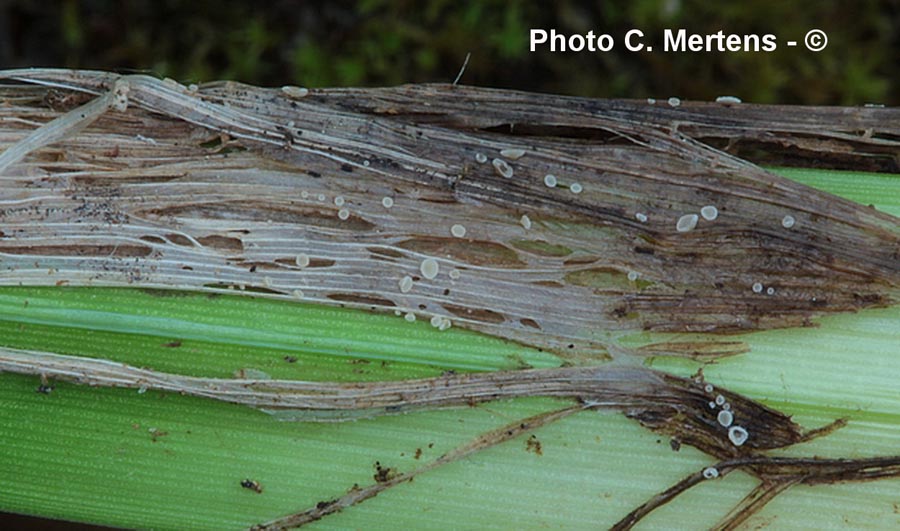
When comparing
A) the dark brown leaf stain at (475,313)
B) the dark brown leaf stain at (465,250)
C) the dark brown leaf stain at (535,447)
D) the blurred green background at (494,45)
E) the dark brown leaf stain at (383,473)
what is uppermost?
the blurred green background at (494,45)

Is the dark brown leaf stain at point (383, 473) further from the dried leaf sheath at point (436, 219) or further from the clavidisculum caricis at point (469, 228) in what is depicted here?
the dried leaf sheath at point (436, 219)

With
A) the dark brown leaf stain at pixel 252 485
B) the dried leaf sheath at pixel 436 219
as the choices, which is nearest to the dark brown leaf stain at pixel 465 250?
the dried leaf sheath at pixel 436 219

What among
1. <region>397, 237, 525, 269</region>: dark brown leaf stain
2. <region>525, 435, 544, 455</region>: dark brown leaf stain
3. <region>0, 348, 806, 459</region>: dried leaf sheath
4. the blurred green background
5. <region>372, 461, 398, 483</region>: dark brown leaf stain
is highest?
the blurred green background

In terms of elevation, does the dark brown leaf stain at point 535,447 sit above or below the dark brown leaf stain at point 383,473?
above

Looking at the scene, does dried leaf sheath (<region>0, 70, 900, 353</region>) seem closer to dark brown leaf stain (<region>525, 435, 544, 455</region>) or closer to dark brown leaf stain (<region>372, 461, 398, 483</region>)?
dark brown leaf stain (<region>525, 435, 544, 455</region>)

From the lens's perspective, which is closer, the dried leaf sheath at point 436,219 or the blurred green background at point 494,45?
the dried leaf sheath at point 436,219

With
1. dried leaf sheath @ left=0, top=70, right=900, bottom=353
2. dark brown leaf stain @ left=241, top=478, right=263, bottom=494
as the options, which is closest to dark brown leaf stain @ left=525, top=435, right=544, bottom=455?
dried leaf sheath @ left=0, top=70, right=900, bottom=353

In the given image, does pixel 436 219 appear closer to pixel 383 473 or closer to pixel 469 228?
pixel 469 228

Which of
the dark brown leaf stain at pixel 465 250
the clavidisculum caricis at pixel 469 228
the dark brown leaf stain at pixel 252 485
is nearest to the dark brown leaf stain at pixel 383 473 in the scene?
the clavidisculum caricis at pixel 469 228

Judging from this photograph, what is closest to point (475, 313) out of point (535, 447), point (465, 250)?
point (465, 250)
